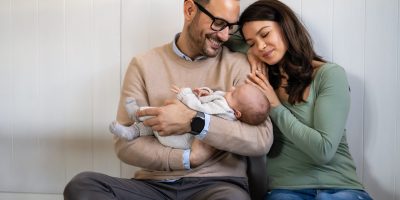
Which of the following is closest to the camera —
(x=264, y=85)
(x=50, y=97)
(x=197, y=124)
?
(x=197, y=124)

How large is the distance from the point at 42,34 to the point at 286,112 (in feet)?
4.60

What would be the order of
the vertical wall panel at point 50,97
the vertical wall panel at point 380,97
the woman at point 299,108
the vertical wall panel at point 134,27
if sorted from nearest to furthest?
the woman at point 299,108
the vertical wall panel at point 380,97
the vertical wall panel at point 134,27
the vertical wall panel at point 50,97

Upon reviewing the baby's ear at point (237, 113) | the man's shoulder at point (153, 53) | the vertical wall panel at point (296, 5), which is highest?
the vertical wall panel at point (296, 5)

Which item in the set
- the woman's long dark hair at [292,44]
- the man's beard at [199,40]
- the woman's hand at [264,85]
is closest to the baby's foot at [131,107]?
the man's beard at [199,40]

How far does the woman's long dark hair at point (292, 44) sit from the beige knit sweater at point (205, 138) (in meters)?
0.19

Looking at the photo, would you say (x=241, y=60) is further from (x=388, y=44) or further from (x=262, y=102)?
(x=388, y=44)

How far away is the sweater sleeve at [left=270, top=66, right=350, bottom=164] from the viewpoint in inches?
64.6

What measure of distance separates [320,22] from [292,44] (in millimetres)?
340

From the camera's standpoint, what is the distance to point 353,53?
2055mm

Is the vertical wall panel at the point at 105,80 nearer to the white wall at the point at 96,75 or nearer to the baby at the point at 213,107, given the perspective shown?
the white wall at the point at 96,75

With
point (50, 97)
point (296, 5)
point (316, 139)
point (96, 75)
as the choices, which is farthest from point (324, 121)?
point (50, 97)

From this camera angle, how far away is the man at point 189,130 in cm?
158

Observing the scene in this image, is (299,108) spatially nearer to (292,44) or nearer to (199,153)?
(292,44)

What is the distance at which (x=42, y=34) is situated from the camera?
2.30 m
